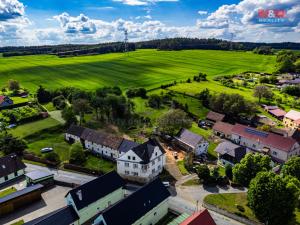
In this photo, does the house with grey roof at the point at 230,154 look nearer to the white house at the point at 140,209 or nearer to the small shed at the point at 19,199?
the white house at the point at 140,209

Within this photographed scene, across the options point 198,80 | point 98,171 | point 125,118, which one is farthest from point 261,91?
point 98,171

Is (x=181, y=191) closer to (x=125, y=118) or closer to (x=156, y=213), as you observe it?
(x=156, y=213)

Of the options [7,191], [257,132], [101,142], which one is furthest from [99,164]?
[257,132]

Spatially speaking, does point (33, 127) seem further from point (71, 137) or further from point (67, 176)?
point (67, 176)

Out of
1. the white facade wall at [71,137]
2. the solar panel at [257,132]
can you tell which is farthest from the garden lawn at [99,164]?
the solar panel at [257,132]

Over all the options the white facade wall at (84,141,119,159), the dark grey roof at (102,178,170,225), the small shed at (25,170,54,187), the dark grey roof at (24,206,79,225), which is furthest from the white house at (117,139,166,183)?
the dark grey roof at (24,206,79,225)
